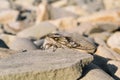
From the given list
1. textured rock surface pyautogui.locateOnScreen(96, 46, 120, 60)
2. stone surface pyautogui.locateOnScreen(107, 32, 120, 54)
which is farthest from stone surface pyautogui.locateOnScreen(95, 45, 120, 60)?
stone surface pyautogui.locateOnScreen(107, 32, 120, 54)

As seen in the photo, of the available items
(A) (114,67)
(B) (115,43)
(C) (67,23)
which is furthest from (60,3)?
(A) (114,67)

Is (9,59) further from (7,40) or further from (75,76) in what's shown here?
(7,40)

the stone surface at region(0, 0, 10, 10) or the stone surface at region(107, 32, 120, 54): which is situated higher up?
the stone surface at region(107, 32, 120, 54)

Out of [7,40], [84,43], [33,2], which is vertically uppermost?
[84,43]

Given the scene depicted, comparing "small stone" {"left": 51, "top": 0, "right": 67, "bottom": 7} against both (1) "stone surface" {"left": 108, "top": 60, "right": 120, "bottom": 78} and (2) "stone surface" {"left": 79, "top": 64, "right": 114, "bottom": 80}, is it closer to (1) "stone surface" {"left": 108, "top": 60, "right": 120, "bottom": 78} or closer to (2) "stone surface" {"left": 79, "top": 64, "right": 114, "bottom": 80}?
(1) "stone surface" {"left": 108, "top": 60, "right": 120, "bottom": 78}

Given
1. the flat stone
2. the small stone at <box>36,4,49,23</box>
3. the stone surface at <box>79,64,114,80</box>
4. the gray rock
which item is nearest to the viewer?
the flat stone

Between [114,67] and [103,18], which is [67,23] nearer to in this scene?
[103,18]

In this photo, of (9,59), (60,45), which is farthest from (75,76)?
(60,45)
